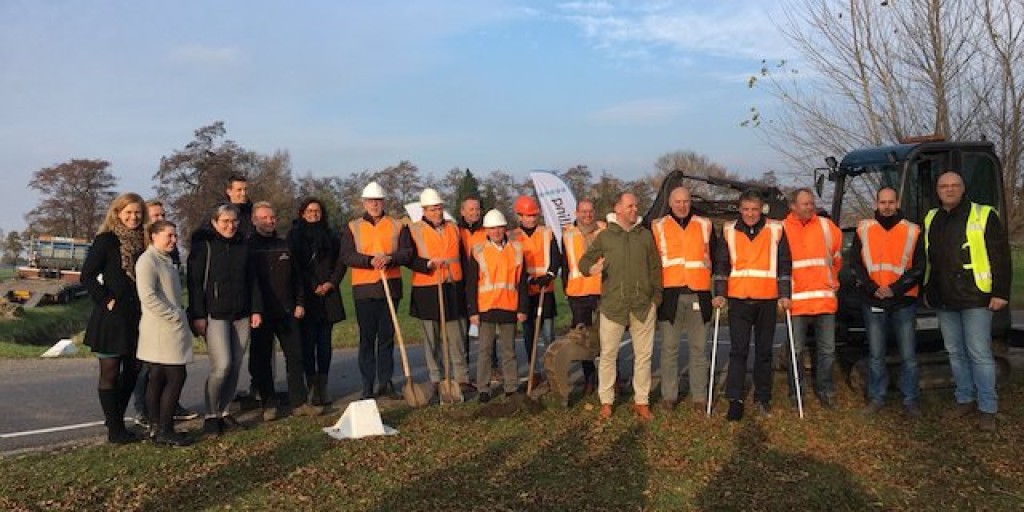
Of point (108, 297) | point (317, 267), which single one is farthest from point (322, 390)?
point (108, 297)

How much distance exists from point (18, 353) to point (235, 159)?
4028cm

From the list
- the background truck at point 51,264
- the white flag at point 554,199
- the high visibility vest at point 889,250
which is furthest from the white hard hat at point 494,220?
the background truck at point 51,264

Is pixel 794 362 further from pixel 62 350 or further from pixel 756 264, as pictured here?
pixel 62 350

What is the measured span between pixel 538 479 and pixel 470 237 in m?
3.69

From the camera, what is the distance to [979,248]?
669 cm

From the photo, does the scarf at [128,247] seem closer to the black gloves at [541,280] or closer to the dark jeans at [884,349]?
the black gloves at [541,280]

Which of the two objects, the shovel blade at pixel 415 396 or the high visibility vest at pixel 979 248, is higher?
the high visibility vest at pixel 979 248

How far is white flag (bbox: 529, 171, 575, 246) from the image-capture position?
17.7 m

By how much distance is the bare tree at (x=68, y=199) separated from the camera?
168 ft

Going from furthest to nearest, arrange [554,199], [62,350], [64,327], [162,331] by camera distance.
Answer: [64,327] → [554,199] → [62,350] → [162,331]

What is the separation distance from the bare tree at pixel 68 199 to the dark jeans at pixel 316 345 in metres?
50.8

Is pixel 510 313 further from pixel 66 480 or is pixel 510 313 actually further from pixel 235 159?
pixel 235 159

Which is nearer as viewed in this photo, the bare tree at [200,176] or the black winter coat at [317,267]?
the black winter coat at [317,267]

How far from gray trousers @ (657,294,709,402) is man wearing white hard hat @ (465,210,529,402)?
1504 mm
